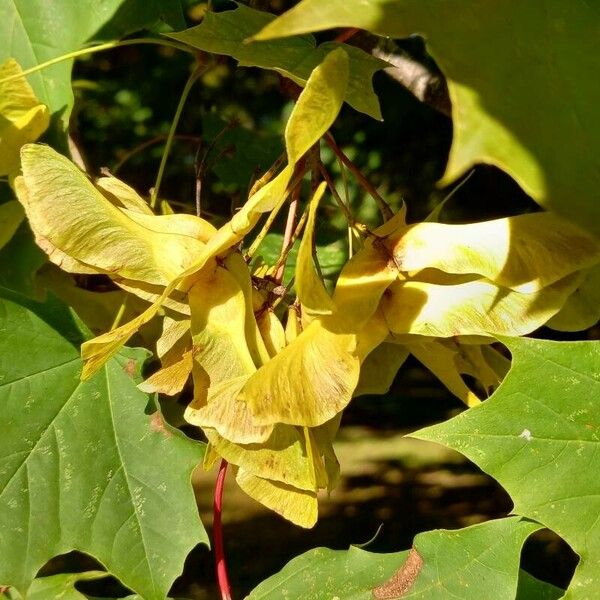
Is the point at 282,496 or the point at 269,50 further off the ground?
the point at 269,50

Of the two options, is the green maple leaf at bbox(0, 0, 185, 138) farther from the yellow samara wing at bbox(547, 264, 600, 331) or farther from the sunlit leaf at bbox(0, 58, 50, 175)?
the yellow samara wing at bbox(547, 264, 600, 331)

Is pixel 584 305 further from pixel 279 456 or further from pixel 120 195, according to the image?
pixel 120 195

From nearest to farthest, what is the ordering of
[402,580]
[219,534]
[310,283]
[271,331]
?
1. [310,283]
2. [271,331]
3. [402,580]
4. [219,534]

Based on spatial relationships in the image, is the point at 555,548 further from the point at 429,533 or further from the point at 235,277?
the point at 235,277

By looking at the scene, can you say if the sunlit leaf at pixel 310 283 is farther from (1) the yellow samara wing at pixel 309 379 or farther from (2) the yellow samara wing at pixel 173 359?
(2) the yellow samara wing at pixel 173 359

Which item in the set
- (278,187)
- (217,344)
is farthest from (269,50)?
(217,344)

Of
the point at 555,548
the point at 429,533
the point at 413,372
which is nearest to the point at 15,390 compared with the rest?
the point at 429,533

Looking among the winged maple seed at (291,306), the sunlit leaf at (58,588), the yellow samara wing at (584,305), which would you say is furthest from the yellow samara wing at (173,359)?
the sunlit leaf at (58,588)

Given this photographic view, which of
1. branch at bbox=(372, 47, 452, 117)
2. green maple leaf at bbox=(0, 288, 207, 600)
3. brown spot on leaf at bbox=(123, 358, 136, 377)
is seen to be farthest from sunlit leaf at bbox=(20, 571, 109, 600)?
branch at bbox=(372, 47, 452, 117)
